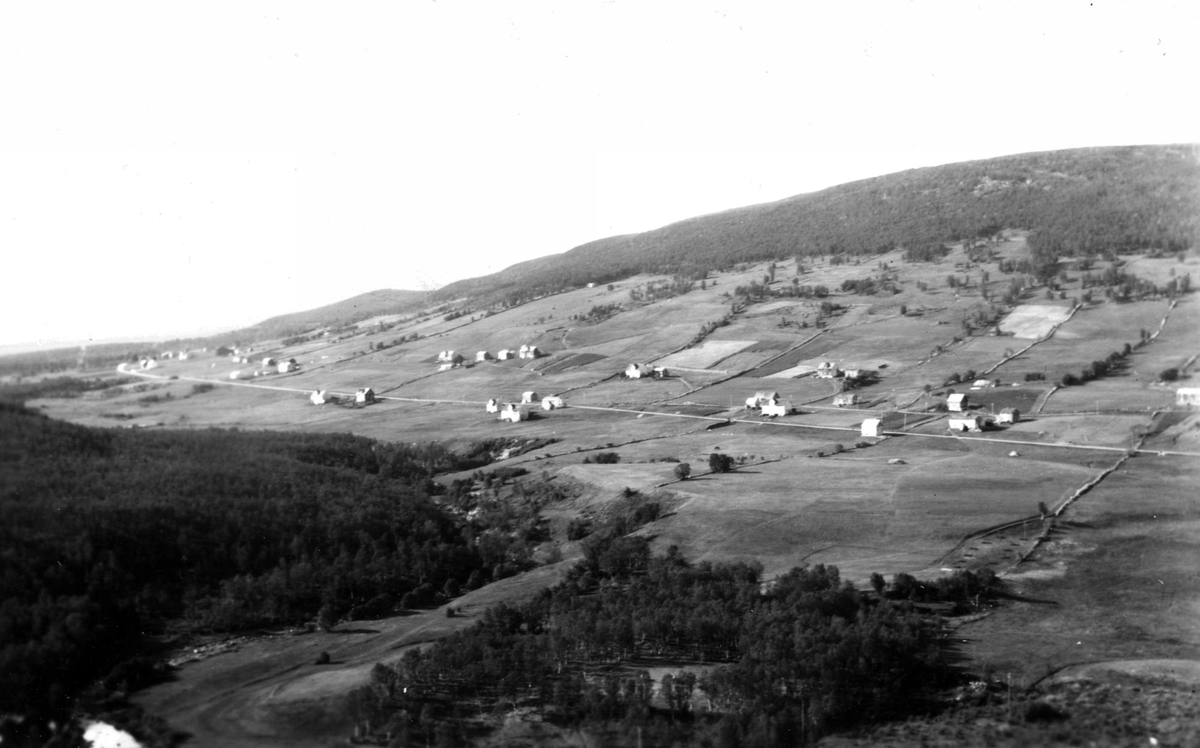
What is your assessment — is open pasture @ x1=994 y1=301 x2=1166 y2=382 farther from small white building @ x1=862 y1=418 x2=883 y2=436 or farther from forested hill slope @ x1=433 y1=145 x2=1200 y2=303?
forested hill slope @ x1=433 y1=145 x2=1200 y2=303

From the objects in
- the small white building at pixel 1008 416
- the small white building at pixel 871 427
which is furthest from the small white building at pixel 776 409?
the small white building at pixel 1008 416

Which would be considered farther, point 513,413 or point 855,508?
point 513,413

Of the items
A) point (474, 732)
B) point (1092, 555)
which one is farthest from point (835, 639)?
point (1092, 555)

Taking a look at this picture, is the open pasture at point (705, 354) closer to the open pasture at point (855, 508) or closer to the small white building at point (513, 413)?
the small white building at point (513, 413)

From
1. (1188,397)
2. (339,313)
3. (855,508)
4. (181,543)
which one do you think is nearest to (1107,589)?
(855,508)

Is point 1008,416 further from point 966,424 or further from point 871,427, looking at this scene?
point 871,427

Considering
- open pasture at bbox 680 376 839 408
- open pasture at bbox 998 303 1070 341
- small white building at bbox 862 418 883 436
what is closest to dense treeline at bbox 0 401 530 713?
small white building at bbox 862 418 883 436
